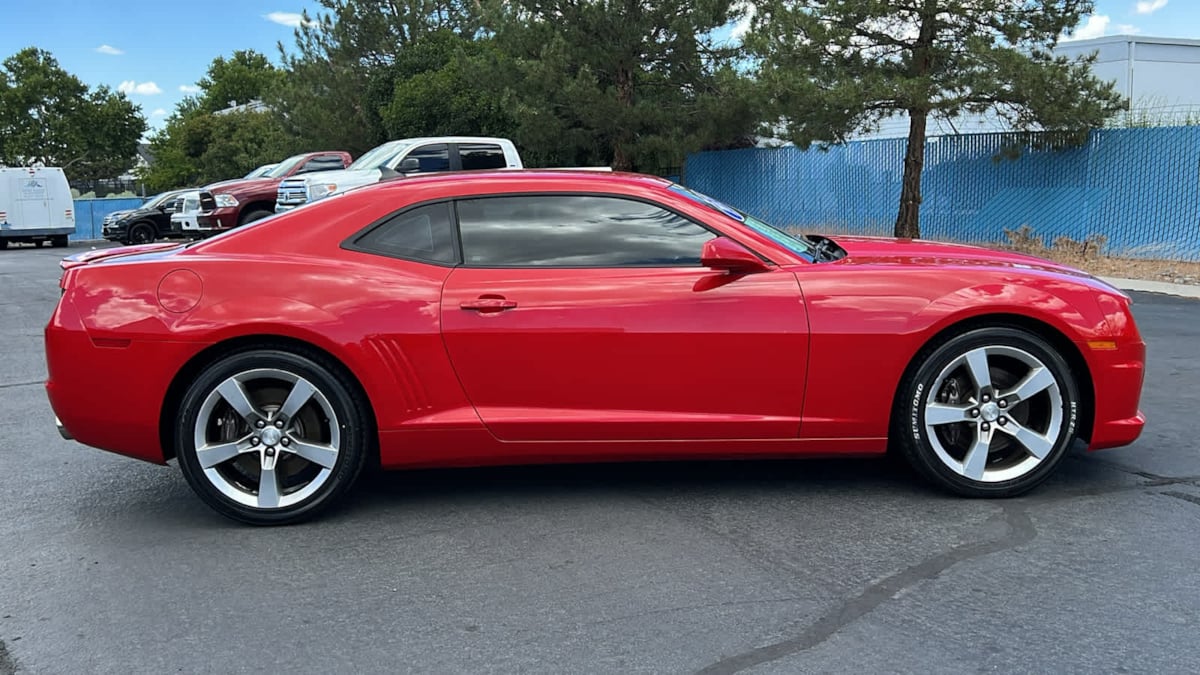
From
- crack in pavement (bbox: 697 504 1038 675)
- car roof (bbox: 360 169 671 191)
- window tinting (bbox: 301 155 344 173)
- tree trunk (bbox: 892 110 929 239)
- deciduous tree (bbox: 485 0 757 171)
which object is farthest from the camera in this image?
deciduous tree (bbox: 485 0 757 171)

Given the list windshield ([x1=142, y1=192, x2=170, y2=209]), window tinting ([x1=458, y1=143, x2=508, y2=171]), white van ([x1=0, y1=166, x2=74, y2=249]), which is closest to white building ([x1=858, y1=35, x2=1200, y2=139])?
window tinting ([x1=458, y1=143, x2=508, y2=171])

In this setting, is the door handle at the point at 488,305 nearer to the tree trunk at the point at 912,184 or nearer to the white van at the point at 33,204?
the tree trunk at the point at 912,184

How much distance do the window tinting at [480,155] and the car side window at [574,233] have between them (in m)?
12.7

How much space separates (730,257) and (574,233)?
0.72 metres

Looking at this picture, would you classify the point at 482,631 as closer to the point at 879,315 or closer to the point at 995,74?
the point at 879,315

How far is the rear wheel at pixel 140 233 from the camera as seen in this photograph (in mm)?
28473

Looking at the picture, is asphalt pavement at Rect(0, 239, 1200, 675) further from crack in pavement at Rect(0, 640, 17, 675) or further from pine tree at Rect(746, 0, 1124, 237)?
pine tree at Rect(746, 0, 1124, 237)

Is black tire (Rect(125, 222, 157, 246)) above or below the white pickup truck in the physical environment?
below

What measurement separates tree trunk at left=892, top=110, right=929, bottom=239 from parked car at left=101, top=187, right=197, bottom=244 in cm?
1973

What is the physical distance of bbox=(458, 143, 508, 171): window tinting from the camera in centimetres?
1703

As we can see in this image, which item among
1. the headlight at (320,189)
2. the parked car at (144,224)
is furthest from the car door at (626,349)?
the parked car at (144,224)

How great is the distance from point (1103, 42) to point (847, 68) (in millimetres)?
11157

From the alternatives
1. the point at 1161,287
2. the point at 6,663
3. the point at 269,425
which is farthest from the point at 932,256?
the point at 1161,287

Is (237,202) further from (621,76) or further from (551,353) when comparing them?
(551,353)
